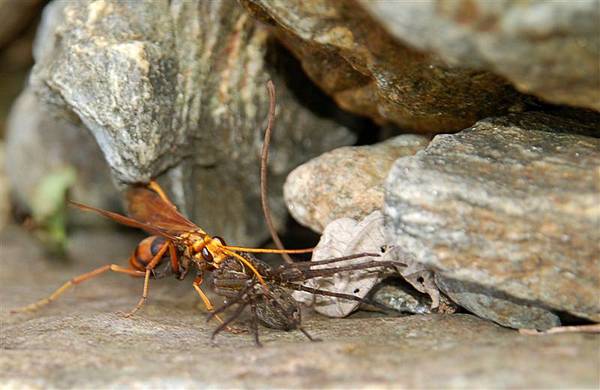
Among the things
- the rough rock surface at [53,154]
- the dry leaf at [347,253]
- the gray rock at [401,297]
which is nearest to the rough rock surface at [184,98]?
the rough rock surface at [53,154]

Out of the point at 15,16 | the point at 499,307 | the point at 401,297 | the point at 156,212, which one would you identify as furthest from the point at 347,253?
the point at 15,16

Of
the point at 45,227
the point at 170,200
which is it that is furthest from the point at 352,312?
the point at 45,227

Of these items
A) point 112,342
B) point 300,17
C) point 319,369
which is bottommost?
point 112,342

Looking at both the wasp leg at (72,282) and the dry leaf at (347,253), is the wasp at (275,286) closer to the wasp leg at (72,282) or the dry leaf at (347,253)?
the dry leaf at (347,253)

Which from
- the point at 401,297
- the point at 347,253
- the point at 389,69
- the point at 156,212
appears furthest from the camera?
the point at 156,212

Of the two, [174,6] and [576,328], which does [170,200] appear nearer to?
[174,6]

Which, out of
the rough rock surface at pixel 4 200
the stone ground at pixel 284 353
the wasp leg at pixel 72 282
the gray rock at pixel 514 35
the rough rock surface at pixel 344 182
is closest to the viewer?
the gray rock at pixel 514 35

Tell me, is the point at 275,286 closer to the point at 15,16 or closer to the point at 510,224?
the point at 510,224
